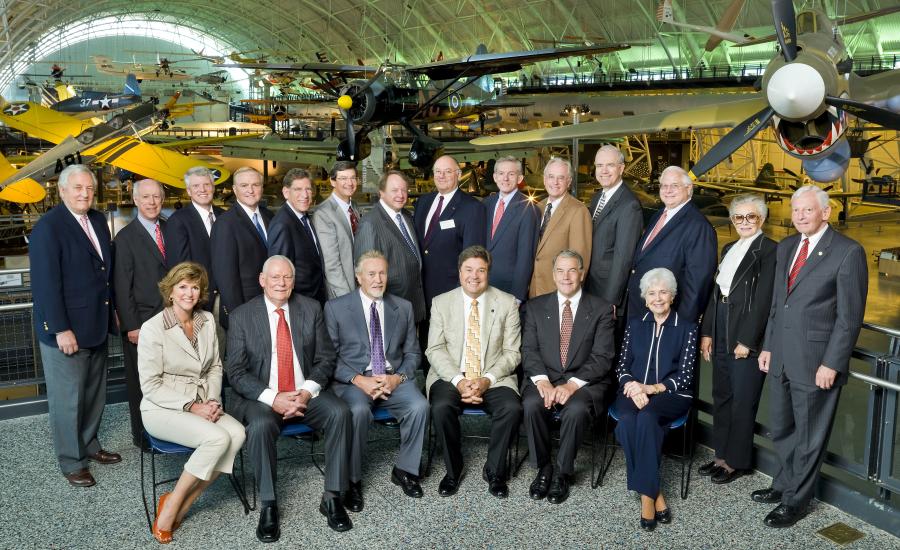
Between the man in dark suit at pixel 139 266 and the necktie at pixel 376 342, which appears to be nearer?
the necktie at pixel 376 342

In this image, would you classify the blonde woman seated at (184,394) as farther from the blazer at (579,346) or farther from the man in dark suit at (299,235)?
the blazer at (579,346)

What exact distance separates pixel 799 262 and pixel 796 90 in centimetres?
208

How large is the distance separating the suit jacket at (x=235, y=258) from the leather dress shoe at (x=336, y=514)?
3.82 ft

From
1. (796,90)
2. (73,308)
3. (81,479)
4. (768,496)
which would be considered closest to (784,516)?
Answer: (768,496)

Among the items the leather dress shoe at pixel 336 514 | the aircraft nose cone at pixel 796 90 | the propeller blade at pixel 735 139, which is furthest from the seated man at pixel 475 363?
the aircraft nose cone at pixel 796 90

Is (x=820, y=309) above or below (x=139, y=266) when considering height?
below

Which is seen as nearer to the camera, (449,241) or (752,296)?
(752,296)

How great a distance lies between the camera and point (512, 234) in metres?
4.01

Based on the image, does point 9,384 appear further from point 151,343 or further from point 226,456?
point 226,456

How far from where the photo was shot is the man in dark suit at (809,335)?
2889mm

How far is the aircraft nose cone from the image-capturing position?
182 inches

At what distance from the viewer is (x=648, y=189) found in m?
16.5

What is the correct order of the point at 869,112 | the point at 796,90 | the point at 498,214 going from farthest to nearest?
the point at 796,90 < the point at 869,112 < the point at 498,214

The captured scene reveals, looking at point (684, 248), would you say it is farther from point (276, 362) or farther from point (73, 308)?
point (73, 308)
